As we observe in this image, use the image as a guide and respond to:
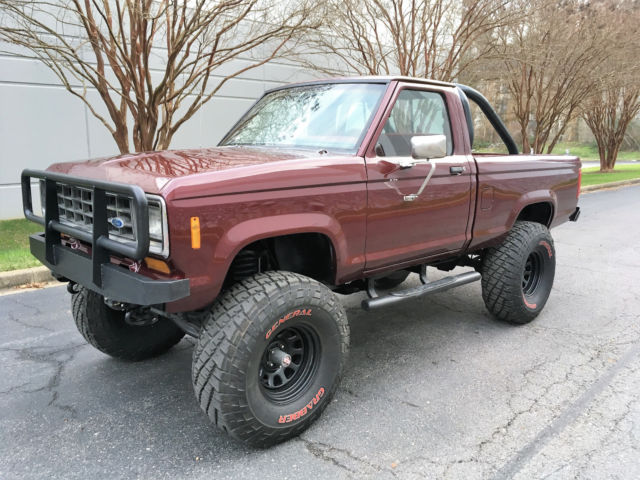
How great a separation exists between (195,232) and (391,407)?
5.38 feet

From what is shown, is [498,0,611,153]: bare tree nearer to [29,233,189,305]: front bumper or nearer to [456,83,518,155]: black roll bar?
[456,83,518,155]: black roll bar

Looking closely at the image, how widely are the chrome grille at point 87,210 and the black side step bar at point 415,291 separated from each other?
1.58 meters

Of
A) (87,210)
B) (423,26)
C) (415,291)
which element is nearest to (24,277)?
(87,210)

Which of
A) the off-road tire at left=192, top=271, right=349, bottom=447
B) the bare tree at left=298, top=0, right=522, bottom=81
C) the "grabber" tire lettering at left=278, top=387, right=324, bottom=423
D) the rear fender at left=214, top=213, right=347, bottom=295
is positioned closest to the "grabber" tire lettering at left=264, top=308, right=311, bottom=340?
the off-road tire at left=192, top=271, right=349, bottom=447

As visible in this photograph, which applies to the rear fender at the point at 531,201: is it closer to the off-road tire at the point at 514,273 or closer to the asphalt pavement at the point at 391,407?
the off-road tire at the point at 514,273

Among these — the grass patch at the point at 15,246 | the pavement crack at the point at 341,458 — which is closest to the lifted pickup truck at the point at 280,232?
the pavement crack at the point at 341,458

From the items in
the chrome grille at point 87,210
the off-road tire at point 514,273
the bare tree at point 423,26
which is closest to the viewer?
the chrome grille at point 87,210

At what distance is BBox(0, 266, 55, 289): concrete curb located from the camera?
5789mm

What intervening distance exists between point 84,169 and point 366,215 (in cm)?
167

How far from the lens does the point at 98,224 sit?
260cm

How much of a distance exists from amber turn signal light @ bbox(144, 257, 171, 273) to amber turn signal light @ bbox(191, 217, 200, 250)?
0.58ft

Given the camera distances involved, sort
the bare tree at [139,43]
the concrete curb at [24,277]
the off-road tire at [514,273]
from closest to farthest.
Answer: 1. the off-road tire at [514,273]
2. the concrete curb at [24,277]
3. the bare tree at [139,43]

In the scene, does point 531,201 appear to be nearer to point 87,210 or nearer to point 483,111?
point 483,111

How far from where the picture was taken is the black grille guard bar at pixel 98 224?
2.35 metres
